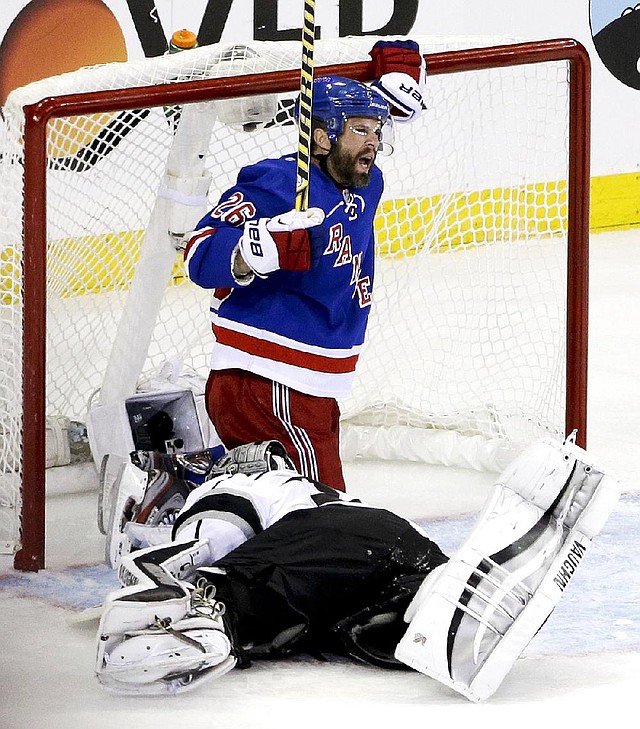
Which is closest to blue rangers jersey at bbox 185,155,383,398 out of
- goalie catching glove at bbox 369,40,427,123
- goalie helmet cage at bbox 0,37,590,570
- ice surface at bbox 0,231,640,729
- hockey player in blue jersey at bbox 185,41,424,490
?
hockey player in blue jersey at bbox 185,41,424,490

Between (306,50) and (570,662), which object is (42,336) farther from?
(570,662)

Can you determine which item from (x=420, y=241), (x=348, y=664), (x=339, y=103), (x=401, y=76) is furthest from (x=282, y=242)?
(x=420, y=241)

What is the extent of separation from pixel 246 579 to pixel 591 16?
13.2ft

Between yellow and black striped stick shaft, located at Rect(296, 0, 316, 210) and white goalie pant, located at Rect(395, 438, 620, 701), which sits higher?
yellow and black striped stick shaft, located at Rect(296, 0, 316, 210)

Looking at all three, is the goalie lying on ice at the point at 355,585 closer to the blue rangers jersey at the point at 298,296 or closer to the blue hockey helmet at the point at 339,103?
the blue rangers jersey at the point at 298,296

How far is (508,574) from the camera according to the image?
6.95ft

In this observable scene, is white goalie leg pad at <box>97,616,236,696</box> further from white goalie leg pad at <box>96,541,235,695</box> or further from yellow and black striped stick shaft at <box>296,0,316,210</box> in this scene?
yellow and black striped stick shaft at <box>296,0,316,210</box>

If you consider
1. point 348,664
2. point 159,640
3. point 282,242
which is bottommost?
point 348,664

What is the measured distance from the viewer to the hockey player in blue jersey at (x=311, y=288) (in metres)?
2.66

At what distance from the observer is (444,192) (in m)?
3.89

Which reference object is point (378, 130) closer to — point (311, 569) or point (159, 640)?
point (311, 569)

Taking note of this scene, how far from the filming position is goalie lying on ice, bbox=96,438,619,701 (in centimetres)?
205

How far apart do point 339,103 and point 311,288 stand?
12.5 inches

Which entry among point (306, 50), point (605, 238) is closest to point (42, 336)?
point (306, 50)
